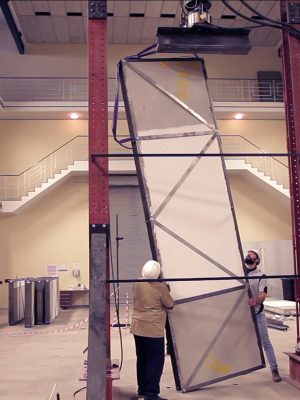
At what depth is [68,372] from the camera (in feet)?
24.2

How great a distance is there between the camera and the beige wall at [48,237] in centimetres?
1781

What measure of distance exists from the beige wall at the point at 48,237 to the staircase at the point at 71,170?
72 cm

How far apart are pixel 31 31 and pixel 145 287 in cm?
1622

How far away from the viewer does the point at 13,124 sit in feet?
61.3

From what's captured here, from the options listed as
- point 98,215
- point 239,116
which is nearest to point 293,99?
point 98,215

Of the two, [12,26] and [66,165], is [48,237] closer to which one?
[66,165]

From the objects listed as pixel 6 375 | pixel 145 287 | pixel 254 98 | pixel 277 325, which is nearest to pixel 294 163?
pixel 145 287

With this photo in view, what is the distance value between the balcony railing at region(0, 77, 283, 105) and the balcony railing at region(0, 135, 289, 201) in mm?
1875

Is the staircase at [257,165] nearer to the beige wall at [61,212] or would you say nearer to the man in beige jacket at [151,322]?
the beige wall at [61,212]

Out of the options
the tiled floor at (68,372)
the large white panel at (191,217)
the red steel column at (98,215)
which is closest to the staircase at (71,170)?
the tiled floor at (68,372)

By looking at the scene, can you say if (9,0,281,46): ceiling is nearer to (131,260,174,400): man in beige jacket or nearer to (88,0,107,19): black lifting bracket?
(88,0,107,19): black lifting bracket

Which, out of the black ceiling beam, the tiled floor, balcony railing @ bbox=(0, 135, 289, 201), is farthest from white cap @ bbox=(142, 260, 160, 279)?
the black ceiling beam

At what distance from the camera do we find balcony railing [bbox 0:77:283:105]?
19016 millimetres

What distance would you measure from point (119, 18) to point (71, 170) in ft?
21.2
